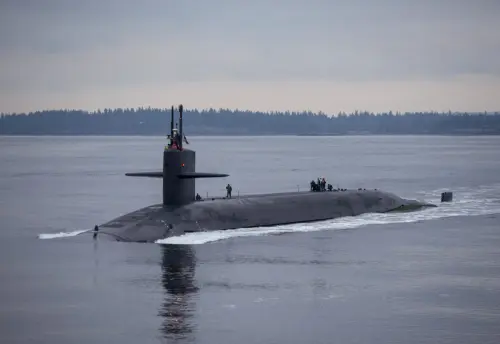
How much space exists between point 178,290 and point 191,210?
10.1 m

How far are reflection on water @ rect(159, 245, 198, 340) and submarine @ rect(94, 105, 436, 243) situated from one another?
1909 mm

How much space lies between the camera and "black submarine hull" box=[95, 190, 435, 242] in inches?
1548

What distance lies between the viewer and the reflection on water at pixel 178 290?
2633 cm

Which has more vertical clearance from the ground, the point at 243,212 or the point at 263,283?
the point at 243,212

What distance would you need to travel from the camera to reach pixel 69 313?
28.2 metres

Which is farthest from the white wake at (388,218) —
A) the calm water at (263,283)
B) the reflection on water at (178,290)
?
the reflection on water at (178,290)

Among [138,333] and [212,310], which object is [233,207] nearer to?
[212,310]

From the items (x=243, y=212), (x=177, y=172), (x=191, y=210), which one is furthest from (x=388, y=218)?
(x=177, y=172)

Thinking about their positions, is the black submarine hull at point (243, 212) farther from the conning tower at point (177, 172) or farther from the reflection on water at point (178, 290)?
the reflection on water at point (178, 290)

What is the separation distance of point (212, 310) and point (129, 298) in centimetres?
322

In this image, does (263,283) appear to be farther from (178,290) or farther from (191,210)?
(191,210)

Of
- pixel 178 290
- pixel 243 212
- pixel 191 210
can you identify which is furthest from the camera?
pixel 243 212

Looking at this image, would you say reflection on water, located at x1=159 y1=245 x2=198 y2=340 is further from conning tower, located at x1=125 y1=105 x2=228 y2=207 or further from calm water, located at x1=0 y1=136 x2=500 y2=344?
conning tower, located at x1=125 y1=105 x2=228 y2=207

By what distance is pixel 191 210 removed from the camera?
40.9 m
